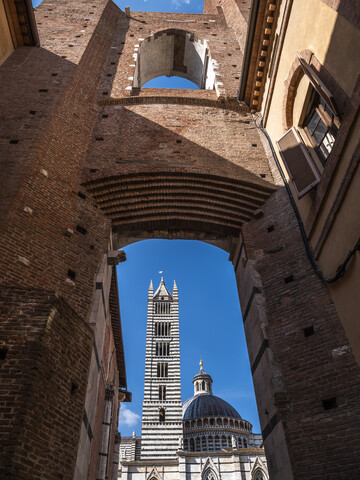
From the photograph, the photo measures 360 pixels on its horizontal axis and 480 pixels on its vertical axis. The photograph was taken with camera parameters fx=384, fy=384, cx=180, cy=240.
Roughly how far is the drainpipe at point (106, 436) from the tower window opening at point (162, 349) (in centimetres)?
4009

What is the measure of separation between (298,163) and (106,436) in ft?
39.4

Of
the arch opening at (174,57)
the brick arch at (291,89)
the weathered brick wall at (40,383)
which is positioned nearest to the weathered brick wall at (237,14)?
the arch opening at (174,57)

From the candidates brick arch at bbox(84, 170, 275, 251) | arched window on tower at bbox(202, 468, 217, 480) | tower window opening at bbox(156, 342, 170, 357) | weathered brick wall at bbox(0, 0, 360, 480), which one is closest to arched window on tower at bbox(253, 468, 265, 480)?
arched window on tower at bbox(202, 468, 217, 480)

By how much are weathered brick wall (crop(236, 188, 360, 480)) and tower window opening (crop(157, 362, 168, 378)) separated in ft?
152

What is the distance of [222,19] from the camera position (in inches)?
679

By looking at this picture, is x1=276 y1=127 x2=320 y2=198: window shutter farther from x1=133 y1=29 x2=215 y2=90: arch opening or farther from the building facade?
the building facade

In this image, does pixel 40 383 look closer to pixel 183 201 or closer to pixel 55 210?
pixel 55 210

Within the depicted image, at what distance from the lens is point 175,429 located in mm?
45125

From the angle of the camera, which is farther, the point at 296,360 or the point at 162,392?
the point at 162,392

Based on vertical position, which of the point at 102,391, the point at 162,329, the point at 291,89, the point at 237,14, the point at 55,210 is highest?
the point at 162,329

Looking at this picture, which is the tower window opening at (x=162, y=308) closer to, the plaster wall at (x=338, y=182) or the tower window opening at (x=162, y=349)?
the tower window opening at (x=162, y=349)

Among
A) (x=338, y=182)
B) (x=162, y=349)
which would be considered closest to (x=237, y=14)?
(x=338, y=182)

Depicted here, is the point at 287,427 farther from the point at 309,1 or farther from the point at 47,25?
the point at 47,25

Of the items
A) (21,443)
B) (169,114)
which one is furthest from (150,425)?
(21,443)
